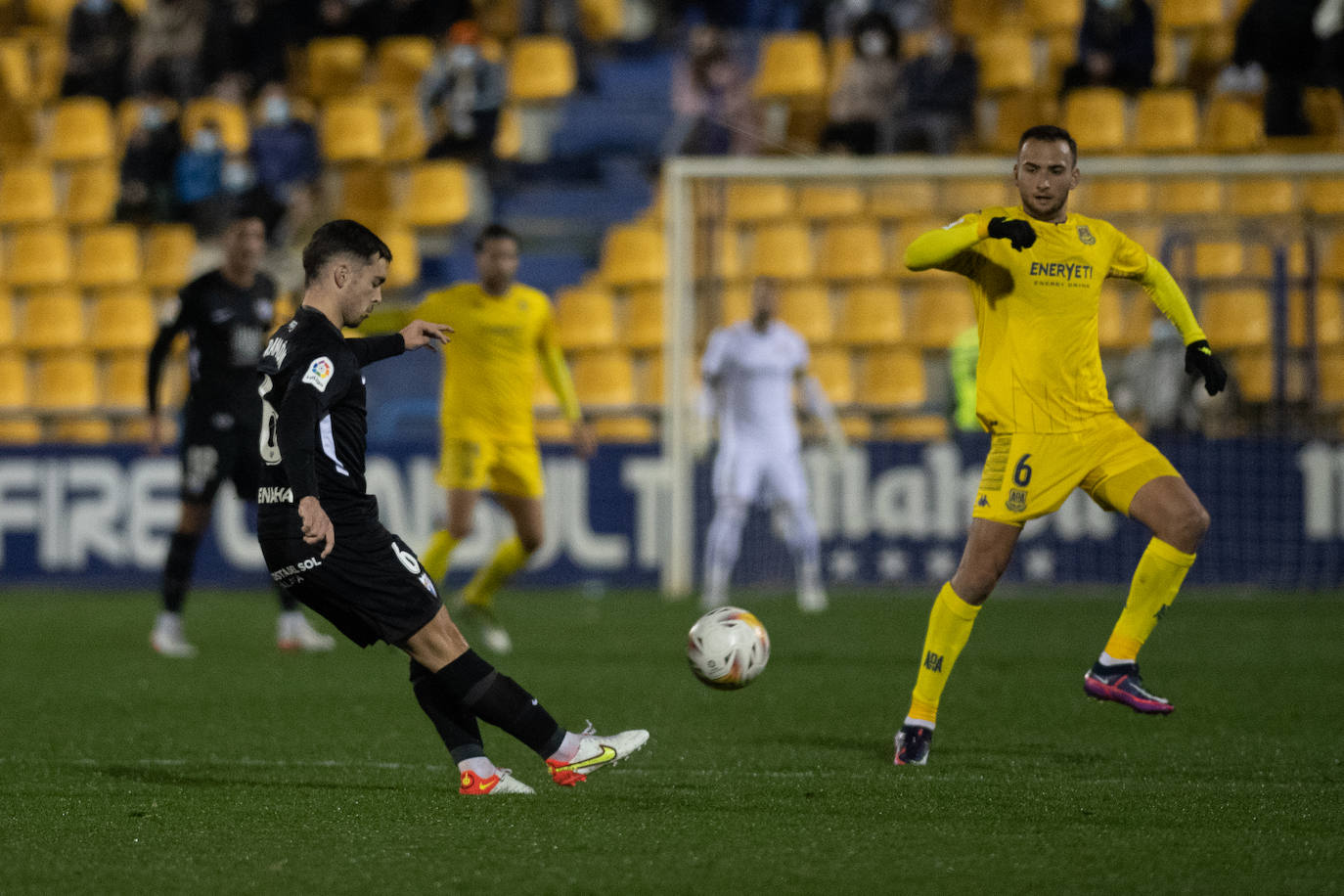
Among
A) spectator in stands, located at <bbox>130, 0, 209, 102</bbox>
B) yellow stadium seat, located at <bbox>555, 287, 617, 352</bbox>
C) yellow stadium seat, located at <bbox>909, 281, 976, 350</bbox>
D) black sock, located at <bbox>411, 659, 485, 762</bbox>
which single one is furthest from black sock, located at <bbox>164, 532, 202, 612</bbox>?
spectator in stands, located at <bbox>130, 0, 209, 102</bbox>

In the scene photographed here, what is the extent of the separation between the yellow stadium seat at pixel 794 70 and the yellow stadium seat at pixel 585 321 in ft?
9.00

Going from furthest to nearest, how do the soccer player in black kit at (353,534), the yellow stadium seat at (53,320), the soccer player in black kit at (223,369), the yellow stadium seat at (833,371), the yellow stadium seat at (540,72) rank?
the yellow stadium seat at (540,72), the yellow stadium seat at (53,320), the yellow stadium seat at (833,371), the soccer player in black kit at (223,369), the soccer player in black kit at (353,534)

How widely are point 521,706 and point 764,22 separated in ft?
46.0

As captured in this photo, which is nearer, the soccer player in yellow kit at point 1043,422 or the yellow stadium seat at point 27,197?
the soccer player in yellow kit at point 1043,422

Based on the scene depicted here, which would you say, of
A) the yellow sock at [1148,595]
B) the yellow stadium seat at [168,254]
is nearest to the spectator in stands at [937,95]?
the yellow stadium seat at [168,254]

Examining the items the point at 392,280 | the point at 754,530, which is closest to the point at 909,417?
the point at 754,530

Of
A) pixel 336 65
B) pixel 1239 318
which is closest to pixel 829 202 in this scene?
pixel 1239 318

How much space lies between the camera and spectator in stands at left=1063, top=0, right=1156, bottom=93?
15195mm

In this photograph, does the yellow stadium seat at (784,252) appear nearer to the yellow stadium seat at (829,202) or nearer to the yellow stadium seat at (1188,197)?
the yellow stadium seat at (829,202)

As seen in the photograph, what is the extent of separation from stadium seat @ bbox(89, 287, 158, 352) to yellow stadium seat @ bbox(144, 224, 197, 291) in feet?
0.87

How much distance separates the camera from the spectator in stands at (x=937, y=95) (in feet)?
50.8

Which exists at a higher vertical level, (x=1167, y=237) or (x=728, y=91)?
(x=728, y=91)

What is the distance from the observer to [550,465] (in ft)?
46.4

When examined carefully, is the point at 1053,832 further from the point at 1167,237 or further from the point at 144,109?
the point at 144,109
